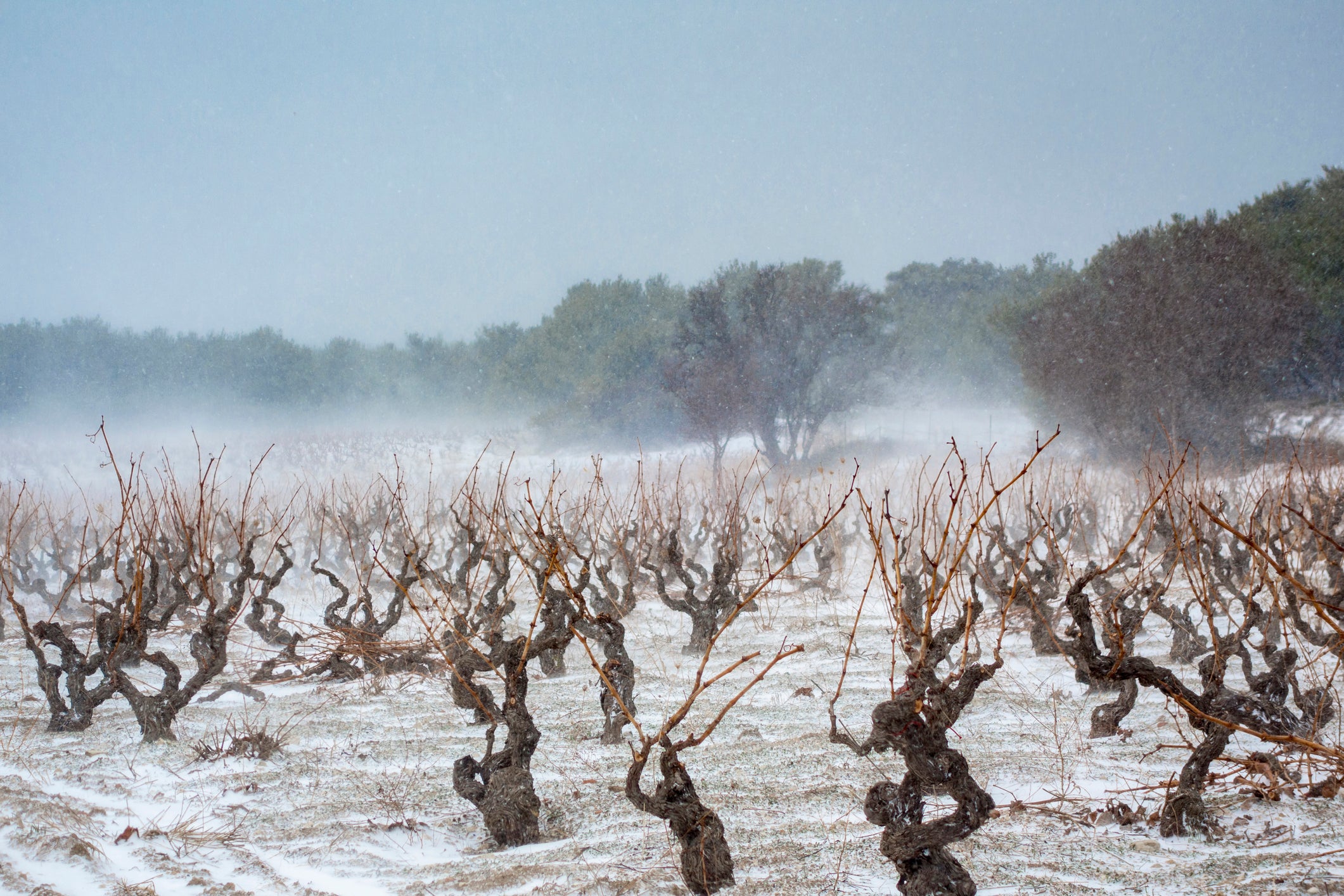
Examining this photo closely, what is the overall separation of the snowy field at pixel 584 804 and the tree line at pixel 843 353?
239 centimetres

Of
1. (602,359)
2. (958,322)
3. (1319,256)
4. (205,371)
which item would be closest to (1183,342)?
(1319,256)

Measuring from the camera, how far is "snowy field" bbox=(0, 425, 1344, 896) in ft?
6.79

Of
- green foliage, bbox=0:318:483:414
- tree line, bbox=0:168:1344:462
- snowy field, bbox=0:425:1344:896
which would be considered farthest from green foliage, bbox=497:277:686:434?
snowy field, bbox=0:425:1344:896

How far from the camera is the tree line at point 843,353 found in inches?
508

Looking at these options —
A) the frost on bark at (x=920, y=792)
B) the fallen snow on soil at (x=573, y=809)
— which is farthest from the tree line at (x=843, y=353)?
the frost on bark at (x=920, y=792)

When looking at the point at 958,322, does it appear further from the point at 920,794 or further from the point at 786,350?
the point at 920,794

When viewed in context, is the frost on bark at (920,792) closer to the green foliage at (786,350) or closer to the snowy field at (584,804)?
the snowy field at (584,804)

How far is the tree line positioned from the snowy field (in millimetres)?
2394

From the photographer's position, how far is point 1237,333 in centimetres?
1280

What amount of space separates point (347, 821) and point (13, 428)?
2859cm

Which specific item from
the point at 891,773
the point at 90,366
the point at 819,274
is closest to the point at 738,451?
the point at 819,274

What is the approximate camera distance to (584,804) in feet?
8.79

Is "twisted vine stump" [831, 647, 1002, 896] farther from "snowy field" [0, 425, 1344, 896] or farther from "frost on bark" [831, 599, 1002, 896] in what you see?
"snowy field" [0, 425, 1344, 896]

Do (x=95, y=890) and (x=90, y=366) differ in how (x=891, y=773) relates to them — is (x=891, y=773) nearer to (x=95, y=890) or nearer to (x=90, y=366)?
(x=95, y=890)
